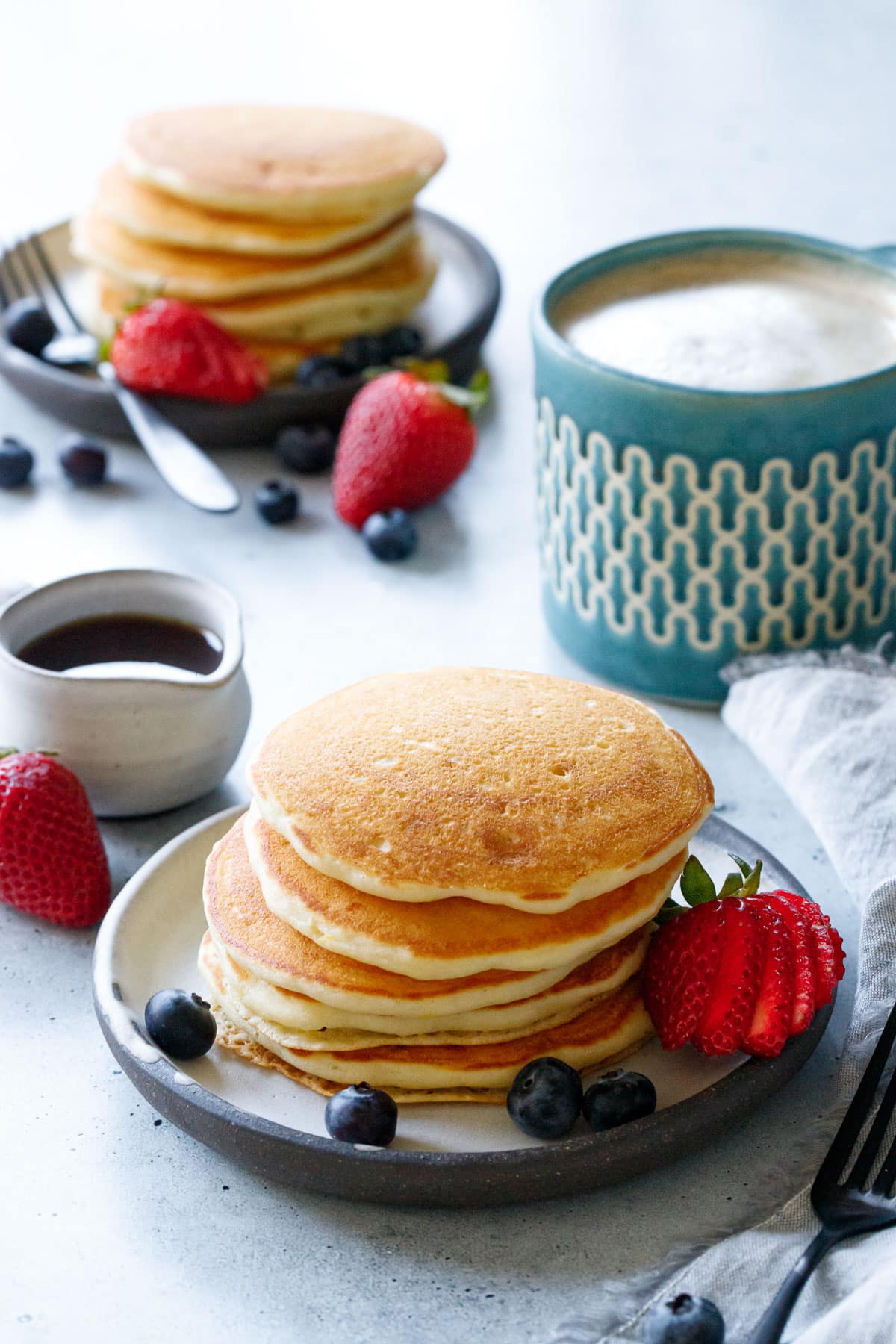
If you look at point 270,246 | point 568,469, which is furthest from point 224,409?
point 568,469

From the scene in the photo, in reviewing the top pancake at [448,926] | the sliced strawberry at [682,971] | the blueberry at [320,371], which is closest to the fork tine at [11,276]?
the blueberry at [320,371]

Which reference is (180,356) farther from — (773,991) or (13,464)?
(773,991)

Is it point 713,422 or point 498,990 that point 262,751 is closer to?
point 498,990

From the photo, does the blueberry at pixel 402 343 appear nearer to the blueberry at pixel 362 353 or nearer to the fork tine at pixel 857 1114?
the blueberry at pixel 362 353

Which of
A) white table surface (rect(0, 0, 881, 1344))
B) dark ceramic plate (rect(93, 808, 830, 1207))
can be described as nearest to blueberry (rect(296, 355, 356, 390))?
white table surface (rect(0, 0, 881, 1344))

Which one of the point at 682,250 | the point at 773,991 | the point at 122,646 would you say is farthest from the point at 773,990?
the point at 682,250

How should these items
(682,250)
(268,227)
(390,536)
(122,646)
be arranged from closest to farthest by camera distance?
1. (122,646)
2. (682,250)
3. (390,536)
4. (268,227)
